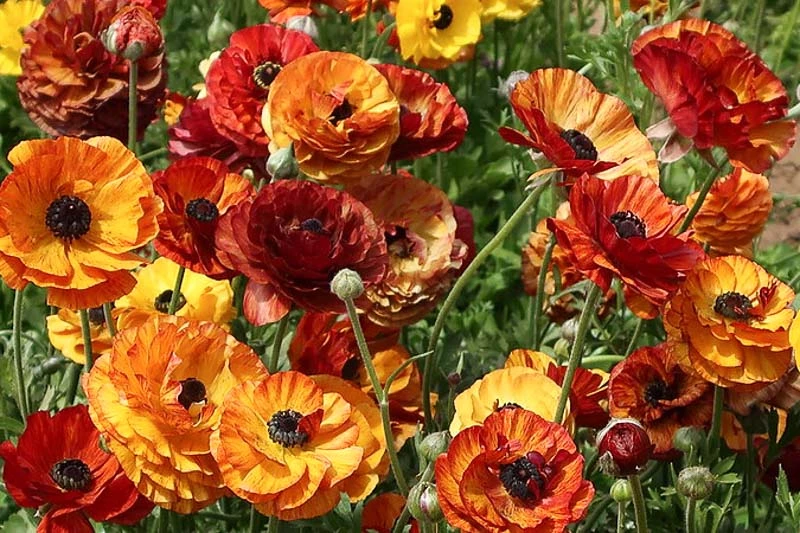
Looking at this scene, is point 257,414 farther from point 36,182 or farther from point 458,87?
point 458,87

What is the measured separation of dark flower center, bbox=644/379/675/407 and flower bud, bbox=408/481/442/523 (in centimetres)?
46

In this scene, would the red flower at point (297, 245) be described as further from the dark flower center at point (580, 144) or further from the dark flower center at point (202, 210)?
the dark flower center at point (580, 144)

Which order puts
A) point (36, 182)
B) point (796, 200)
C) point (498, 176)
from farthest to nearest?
point (498, 176), point (796, 200), point (36, 182)

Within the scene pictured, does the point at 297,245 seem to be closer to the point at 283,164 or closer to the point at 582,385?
the point at 283,164

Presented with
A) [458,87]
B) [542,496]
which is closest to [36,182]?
[542,496]

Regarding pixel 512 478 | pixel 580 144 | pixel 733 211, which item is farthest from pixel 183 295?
pixel 733 211

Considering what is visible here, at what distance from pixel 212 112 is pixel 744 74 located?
2.16 feet

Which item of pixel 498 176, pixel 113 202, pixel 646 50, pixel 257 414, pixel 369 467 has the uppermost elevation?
pixel 646 50

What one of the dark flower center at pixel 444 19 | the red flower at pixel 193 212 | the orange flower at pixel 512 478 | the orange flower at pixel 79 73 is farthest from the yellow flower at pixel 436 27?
the orange flower at pixel 512 478

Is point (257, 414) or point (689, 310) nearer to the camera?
point (257, 414)

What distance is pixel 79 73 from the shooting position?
6.22 feet

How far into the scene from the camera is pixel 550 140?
1.41 m

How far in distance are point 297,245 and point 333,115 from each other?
28 cm

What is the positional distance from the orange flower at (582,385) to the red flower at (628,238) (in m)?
0.28
